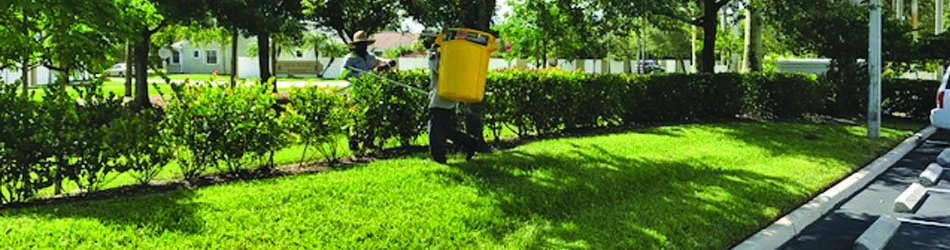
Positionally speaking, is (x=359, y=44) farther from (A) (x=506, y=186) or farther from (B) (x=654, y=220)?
(B) (x=654, y=220)

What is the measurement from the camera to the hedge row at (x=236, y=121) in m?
5.87

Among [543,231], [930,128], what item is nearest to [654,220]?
[543,231]

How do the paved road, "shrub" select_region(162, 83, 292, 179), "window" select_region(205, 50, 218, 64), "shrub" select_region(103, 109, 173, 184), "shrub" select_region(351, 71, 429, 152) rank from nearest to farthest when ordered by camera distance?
"shrub" select_region(103, 109, 173, 184) → the paved road → "shrub" select_region(162, 83, 292, 179) → "shrub" select_region(351, 71, 429, 152) → "window" select_region(205, 50, 218, 64)

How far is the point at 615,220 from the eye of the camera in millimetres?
6387

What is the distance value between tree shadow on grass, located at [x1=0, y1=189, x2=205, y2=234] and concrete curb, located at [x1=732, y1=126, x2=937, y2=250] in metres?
3.89

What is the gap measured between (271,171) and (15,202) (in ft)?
7.21

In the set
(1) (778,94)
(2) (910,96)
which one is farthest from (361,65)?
(2) (910,96)

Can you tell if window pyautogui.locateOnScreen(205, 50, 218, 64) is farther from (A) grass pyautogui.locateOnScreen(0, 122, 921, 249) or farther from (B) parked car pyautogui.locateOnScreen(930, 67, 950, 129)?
(A) grass pyautogui.locateOnScreen(0, 122, 921, 249)

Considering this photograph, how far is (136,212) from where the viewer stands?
5.51m

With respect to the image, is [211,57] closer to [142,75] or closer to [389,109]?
[142,75]

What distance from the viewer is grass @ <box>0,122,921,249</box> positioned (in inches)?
206

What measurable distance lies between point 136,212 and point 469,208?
7.81 feet

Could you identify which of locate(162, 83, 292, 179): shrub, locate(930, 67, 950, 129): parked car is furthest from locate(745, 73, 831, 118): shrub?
locate(162, 83, 292, 179): shrub

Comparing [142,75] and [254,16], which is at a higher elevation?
[254,16]
